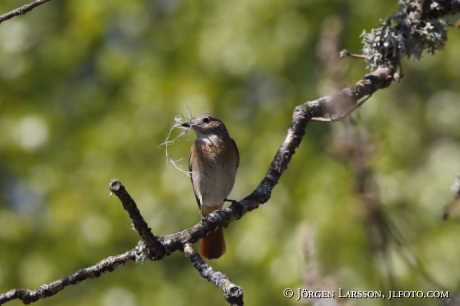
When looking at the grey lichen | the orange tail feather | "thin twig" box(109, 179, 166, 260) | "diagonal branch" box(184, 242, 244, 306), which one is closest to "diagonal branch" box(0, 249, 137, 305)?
"thin twig" box(109, 179, 166, 260)

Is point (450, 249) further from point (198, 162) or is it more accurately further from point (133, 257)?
point (133, 257)

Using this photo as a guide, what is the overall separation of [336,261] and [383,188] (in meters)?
0.58

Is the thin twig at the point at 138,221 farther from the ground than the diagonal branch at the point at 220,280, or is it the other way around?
the thin twig at the point at 138,221

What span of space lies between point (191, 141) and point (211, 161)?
0.71 m

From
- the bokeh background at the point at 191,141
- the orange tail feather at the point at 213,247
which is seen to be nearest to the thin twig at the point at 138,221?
the orange tail feather at the point at 213,247

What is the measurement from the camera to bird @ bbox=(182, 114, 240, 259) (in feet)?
13.5

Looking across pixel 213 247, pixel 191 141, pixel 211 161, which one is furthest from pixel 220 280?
pixel 191 141

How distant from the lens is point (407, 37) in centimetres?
285

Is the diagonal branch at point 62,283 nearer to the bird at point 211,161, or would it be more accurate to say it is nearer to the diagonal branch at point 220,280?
the diagonal branch at point 220,280

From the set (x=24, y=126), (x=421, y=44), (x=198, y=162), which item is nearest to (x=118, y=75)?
(x=24, y=126)

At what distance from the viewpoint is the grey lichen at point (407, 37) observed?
2818 millimetres

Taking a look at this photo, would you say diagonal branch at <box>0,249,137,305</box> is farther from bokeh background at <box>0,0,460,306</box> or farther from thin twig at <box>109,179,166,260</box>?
bokeh background at <box>0,0,460,306</box>

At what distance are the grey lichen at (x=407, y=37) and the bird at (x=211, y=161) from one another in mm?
1510

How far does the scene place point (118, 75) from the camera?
5227mm
